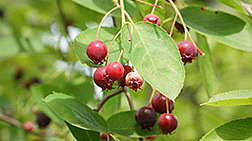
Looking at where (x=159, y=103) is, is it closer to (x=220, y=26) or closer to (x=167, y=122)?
(x=167, y=122)

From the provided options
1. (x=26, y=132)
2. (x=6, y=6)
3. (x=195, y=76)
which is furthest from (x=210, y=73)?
(x=6, y=6)

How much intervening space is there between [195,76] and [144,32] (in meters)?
2.57

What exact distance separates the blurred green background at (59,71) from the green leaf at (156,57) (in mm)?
593

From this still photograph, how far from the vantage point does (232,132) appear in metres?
1.04

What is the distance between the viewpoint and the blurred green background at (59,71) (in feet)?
6.73

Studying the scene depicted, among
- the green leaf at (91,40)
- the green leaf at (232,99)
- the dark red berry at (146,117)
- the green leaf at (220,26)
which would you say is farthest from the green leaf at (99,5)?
the green leaf at (232,99)

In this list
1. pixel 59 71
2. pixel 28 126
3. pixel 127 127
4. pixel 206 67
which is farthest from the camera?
pixel 59 71

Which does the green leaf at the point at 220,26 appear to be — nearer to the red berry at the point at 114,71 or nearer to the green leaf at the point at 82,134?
the red berry at the point at 114,71

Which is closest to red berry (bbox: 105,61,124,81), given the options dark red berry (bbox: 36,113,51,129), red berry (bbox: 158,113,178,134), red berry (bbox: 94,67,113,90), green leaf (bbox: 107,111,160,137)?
red berry (bbox: 94,67,113,90)

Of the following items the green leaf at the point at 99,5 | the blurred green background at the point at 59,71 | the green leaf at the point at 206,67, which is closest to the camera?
the green leaf at the point at 99,5

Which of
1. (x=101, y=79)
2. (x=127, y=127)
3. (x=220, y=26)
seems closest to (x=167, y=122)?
(x=127, y=127)

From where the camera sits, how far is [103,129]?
3.95ft

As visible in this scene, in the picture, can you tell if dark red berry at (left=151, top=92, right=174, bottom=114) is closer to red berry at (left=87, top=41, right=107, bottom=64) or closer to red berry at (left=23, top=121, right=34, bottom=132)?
red berry at (left=87, top=41, right=107, bottom=64)

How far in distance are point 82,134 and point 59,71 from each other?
4.68ft
